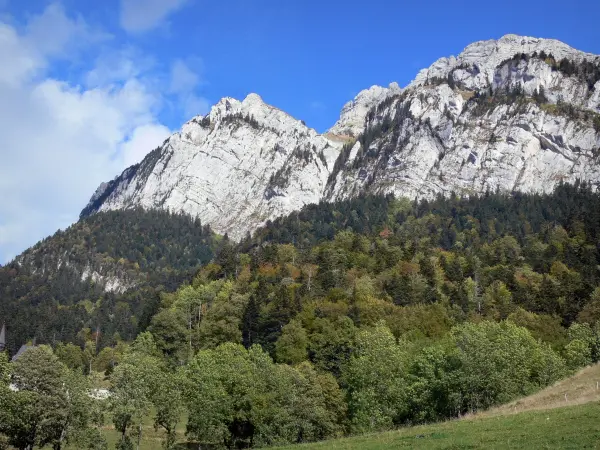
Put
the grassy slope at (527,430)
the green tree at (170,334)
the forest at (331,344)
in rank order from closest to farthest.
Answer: the grassy slope at (527,430) < the forest at (331,344) < the green tree at (170,334)

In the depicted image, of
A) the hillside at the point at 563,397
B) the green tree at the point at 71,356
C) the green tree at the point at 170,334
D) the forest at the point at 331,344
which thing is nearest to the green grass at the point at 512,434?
the hillside at the point at 563,397

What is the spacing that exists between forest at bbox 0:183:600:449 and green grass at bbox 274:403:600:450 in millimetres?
20633

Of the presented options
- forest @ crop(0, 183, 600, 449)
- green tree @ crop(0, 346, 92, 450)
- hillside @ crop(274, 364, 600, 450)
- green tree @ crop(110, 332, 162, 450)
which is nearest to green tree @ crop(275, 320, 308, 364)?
forest @ crop(0, 183, 600, 449)

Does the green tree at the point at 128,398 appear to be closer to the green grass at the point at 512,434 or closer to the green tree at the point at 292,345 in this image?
the green grass at the point at 512,434

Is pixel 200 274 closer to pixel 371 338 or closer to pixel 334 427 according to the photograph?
pixel 371 338

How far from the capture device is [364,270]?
132m

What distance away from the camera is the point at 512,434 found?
28.2m

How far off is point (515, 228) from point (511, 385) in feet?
473

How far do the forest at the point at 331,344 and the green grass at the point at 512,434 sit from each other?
20633 mm

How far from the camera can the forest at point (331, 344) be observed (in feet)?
179

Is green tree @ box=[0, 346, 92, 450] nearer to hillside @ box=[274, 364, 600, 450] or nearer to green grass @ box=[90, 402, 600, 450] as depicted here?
green grass @ box=[90, 402, 600, 450]

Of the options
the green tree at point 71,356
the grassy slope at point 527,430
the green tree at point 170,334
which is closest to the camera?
the grassy slope at point 527,430

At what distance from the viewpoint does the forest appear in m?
54.4

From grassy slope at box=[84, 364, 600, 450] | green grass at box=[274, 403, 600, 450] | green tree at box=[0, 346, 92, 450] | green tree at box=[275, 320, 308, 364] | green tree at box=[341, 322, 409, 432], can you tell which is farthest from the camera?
green tree at box=[275, 320, 308, 364]
